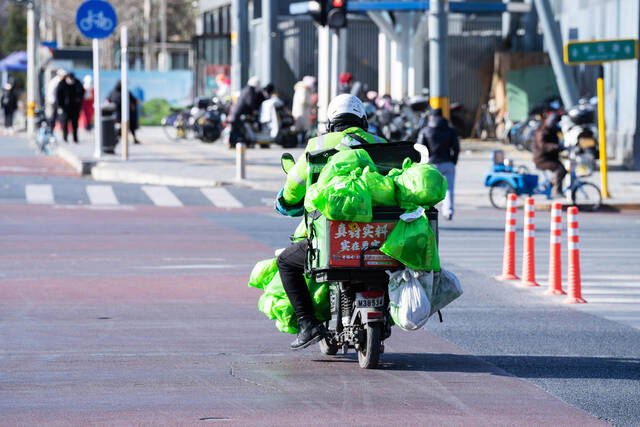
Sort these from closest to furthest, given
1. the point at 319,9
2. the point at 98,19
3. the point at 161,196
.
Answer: the point at 161,196, the point at 319,9, the point at 98,19

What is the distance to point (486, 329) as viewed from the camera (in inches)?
406

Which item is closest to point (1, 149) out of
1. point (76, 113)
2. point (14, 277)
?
point (76, 113)

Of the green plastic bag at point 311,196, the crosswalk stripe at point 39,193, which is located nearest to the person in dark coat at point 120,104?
the crosswalk stripe at point 39,193

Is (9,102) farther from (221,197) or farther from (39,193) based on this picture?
(221,197)

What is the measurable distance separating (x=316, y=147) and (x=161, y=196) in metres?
15.1

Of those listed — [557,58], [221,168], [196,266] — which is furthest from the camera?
[557,58]

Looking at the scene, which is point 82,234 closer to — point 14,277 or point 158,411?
point 14,277

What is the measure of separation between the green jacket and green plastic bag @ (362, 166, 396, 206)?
14.0 inches

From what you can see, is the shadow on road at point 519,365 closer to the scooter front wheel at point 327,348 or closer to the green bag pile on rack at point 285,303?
the scooter front wheel at point 327,348

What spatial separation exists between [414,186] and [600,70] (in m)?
16.2

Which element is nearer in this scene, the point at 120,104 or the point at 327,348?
the point at 327,348

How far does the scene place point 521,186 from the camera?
2162 centimetres

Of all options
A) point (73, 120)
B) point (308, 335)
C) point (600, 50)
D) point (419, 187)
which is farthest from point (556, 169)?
point (73, 120)

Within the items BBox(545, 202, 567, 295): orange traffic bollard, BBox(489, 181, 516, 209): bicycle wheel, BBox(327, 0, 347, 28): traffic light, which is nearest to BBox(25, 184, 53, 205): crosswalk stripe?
BBox(327, 0, 347, 28): traffic light
